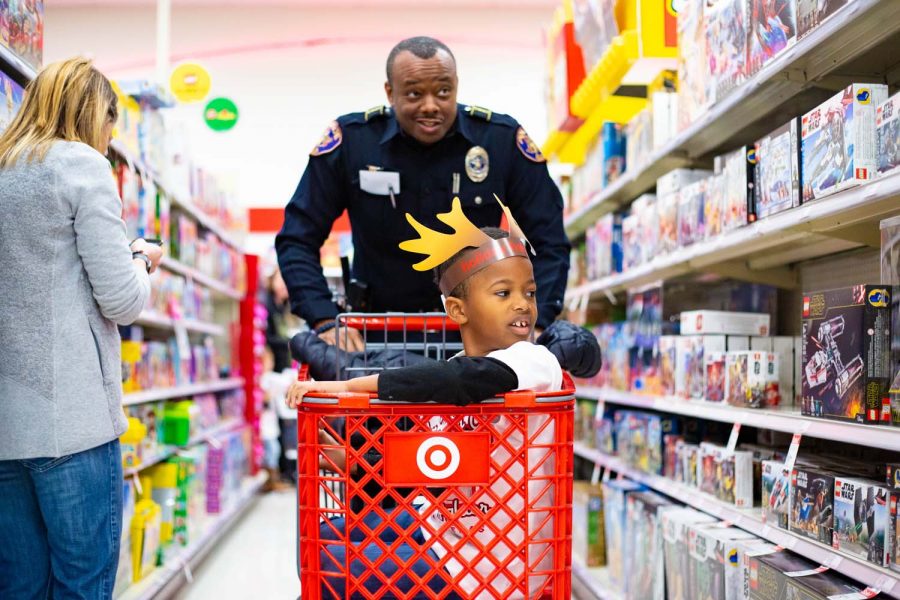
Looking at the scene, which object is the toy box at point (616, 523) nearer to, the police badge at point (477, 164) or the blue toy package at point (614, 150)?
the blue toy package at point (614, 150)

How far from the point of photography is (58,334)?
2.03 m

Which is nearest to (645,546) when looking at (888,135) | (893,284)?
(893,284)

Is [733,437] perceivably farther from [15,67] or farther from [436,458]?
[15,67]

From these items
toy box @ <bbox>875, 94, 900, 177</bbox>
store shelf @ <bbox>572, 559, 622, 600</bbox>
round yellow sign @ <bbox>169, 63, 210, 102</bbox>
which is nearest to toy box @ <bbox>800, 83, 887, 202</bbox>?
toy box @ <bbox>875, 94, 900, 177</bbox>

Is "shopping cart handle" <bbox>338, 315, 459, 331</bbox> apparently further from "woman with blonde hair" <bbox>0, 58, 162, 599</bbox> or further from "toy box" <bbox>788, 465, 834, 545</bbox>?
"toy box" <bbox>788, 465, 834, 545</bbox>

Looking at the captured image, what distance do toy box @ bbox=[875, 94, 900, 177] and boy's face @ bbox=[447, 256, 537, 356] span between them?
2.60 feet

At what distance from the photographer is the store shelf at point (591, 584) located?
3.59 metres

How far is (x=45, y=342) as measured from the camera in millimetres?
2016

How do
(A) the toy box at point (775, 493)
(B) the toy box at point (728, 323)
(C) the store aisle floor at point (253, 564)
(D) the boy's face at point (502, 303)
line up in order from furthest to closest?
1. (C) the store aisle floor at point (253, 564)
2. (B) the toy box at point (728, 323)
3. (A) the toy box at point (775, 493)
4. (D) the boy's face at point (502, 303)

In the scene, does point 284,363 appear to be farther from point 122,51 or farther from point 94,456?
point 94,456

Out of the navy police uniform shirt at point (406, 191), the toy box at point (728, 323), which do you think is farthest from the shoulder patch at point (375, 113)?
the toy box at point (728, 323)

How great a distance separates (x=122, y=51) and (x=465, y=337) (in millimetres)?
8445

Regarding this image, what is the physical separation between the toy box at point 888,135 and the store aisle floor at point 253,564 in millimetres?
2901

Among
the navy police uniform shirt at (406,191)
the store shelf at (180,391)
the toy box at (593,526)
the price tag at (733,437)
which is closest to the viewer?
the navy police uniform shirt at (406,191)
